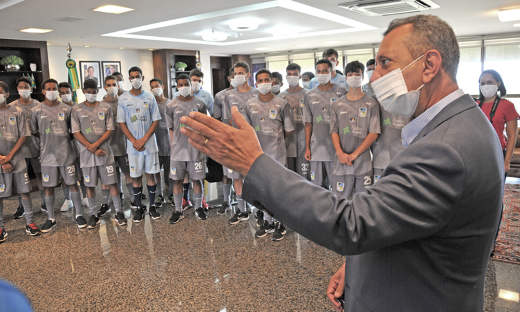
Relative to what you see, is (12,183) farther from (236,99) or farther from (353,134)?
(353,134)

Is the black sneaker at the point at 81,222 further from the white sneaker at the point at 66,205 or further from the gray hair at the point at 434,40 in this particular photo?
the gray hair at the point at 434,40

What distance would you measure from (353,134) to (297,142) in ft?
3.36

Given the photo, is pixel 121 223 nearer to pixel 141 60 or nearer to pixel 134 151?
pixel 134 151

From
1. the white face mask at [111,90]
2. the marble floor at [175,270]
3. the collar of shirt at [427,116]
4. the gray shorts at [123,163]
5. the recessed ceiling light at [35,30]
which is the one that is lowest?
the marble floor at [175,270]

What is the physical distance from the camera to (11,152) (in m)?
4.38

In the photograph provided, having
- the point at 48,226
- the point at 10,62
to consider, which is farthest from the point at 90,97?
the point at 10,62

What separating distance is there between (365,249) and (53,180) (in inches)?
189

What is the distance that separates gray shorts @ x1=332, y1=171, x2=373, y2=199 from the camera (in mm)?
3965

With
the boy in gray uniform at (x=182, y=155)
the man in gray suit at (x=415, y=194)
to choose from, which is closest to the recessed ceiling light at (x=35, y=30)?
the boy in gray uniform at (x=182, y=155)

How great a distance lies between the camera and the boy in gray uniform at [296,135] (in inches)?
185

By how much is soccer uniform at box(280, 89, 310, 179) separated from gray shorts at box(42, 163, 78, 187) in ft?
8.92

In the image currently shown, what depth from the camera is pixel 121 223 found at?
4688 millimetres

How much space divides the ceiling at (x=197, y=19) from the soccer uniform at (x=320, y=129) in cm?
202

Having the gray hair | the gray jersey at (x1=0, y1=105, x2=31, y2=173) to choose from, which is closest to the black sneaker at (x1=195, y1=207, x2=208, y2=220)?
the gray jersey at (x1=0, y1=105, x2=31, y2=173)
